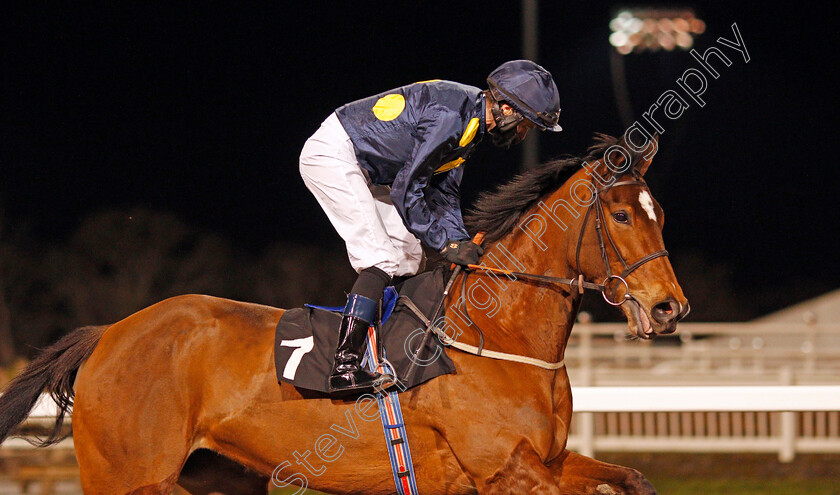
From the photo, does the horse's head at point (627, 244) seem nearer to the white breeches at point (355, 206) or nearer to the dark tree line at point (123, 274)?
the white breeches at point (355, 206)

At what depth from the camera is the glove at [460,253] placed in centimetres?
285

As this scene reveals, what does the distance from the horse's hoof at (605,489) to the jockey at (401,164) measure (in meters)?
0.84

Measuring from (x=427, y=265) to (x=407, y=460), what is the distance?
0.80m

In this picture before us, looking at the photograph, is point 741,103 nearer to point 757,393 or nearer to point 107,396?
point 757,393

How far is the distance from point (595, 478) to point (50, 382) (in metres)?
2.26

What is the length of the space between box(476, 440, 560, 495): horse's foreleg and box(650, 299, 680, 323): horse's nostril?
0.61 m

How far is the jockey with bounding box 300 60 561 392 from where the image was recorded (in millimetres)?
2797

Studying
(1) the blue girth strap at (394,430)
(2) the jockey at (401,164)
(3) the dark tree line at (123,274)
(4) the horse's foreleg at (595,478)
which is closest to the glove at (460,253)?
(2) the jockey at (401,164)

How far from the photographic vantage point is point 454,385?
2789mm

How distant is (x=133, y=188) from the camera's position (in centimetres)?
1839

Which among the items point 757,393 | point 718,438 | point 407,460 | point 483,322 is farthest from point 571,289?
point 718,438

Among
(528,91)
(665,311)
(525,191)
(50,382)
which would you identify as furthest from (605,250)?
(50,382)

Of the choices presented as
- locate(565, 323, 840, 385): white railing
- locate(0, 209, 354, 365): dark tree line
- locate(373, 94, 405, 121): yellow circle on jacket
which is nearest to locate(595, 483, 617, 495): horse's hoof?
locate(373, 94, 405, 121): yellow circle on jacket

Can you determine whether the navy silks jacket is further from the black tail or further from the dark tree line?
the dark tree line
